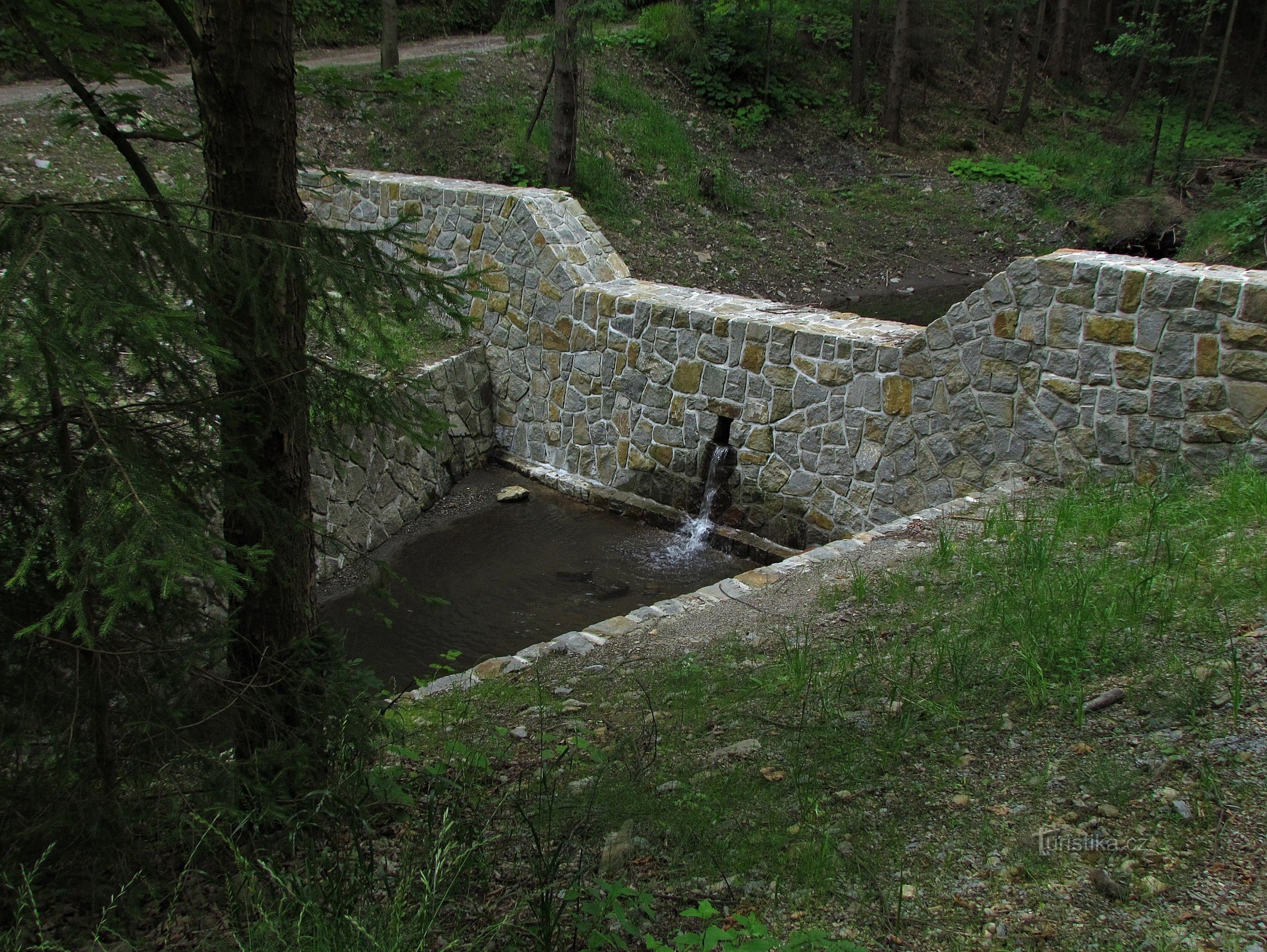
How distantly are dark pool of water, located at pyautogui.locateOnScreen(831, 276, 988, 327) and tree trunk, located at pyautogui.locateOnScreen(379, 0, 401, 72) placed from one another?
7641mm

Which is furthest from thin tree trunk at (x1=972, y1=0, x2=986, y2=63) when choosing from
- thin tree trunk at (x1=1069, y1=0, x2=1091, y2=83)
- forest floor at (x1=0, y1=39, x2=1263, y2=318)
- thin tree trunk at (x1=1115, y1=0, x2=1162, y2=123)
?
thin tree trunk at (x1=1115, y1=0, x2=1162, y2=123)

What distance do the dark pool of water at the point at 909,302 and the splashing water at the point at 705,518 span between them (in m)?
5.79

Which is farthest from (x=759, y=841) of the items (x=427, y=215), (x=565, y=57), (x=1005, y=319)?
(x=565, y=57)

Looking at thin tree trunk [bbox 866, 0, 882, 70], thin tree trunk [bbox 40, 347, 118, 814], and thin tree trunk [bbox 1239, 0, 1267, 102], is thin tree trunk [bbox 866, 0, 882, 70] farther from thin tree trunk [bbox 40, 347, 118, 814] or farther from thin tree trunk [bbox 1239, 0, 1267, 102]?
thin tree trunk [bbox 40, 347, 118, 814]

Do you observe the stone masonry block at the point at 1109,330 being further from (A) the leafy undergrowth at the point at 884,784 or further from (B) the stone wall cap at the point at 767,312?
(A) the leafy undergrowth at the point at 884,784

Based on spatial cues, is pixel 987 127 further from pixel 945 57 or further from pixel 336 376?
pixel 336 376

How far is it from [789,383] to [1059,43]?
21858 mm

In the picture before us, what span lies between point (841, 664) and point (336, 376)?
248 centimetres

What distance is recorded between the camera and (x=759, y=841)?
10.2 feet

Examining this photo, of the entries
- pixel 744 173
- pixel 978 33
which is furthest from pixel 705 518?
pixel 978 33

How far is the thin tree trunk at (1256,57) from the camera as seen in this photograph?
24.8m

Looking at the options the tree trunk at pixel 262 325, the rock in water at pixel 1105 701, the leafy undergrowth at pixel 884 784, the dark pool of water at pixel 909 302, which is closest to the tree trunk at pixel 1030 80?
the dark pool of water at pixel 909 302

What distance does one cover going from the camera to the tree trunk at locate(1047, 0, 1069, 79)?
81.1ft

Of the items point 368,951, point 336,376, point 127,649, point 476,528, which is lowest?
point 476,528
